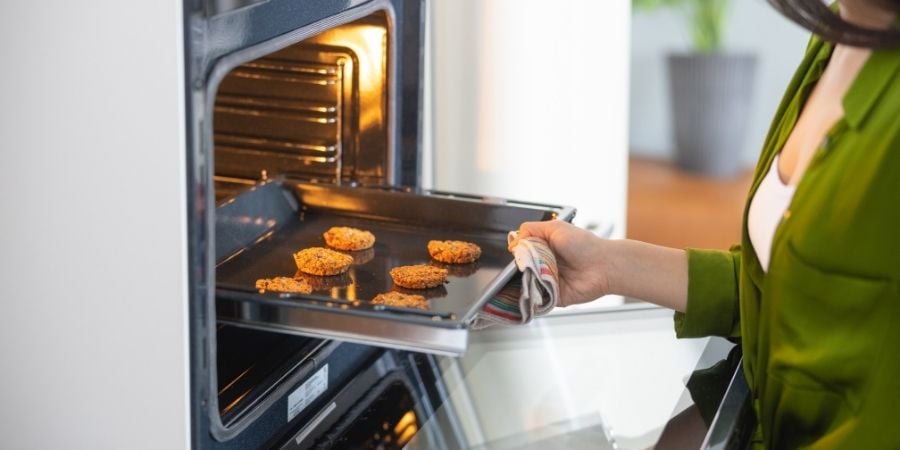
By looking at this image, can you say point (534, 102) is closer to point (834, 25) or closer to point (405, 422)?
point (405, 422)

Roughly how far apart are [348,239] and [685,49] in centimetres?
416

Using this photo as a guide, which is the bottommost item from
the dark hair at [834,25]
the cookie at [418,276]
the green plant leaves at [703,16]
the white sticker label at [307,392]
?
the white sticker label at [307,392]

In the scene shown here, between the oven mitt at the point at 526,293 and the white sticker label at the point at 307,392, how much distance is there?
0.23 meters

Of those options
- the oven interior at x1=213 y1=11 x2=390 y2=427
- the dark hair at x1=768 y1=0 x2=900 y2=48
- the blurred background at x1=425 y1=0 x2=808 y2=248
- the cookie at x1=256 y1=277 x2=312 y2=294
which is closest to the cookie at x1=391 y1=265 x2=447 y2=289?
the cookie at x1=256 y1=277 x2=312 y2=294

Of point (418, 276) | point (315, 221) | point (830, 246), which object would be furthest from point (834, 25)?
point (315, 221)

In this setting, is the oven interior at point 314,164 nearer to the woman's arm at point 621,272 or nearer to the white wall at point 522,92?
the woman's arm at point 621,272

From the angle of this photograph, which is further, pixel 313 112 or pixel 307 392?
pixel 313 112

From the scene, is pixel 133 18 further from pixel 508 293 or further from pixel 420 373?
pixel 420 373

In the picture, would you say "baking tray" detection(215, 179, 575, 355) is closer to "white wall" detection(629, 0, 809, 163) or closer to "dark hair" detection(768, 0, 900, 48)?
"dark hair" detection(768, 0, 900, 48)

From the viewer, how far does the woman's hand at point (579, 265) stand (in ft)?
4.58

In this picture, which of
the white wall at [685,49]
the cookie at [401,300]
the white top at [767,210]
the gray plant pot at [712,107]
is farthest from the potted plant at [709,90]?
the cookie at [401,300]

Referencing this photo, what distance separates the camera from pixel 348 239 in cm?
143

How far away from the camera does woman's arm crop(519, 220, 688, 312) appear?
1.42 metres

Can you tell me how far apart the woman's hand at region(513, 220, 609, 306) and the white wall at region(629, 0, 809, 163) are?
393cm
